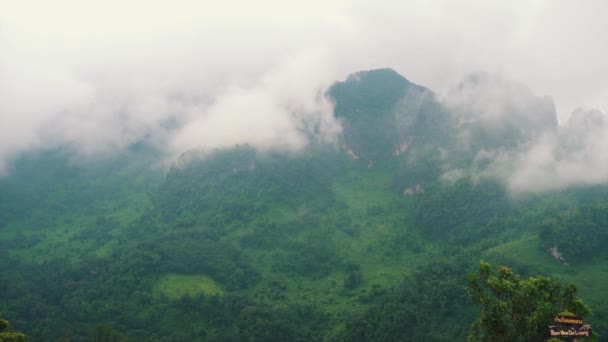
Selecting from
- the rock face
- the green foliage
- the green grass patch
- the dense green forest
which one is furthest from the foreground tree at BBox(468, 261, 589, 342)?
the rock face

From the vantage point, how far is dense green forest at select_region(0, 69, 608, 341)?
5875cm

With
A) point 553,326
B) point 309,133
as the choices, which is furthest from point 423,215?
point 553,326

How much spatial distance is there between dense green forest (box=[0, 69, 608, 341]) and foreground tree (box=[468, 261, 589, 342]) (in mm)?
13551

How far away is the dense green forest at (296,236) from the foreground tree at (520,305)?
13551mm

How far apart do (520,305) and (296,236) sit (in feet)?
230

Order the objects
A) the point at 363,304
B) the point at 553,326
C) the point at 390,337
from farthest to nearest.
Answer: the point at 363,304 < the point at 390,337 < the point at 553,326

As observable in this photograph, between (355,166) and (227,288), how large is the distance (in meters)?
52.0

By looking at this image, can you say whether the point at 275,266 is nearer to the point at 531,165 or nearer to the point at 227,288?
the point at 227,288

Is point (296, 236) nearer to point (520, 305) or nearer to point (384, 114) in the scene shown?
point (384, 114)

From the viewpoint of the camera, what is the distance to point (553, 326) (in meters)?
17.4

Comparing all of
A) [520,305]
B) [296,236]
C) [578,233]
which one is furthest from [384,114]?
[520,305]

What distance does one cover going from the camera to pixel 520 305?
766 inches

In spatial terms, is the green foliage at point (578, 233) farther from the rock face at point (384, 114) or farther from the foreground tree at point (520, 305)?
the foreground tree at point (520, 305)

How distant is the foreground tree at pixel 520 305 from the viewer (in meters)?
18.4
